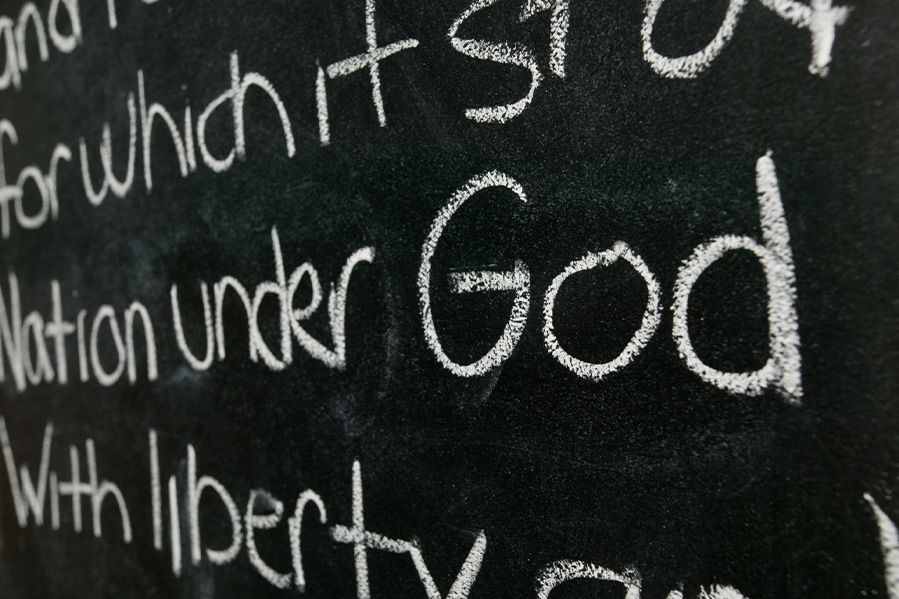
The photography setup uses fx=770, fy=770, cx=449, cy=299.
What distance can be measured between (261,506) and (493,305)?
577 mm

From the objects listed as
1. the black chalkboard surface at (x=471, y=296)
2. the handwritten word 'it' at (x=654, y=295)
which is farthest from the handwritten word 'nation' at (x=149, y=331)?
the handwritten word 'it' at (x=654, y=295)

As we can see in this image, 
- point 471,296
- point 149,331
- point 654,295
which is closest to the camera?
point 654,295

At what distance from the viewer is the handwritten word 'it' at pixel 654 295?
77cm

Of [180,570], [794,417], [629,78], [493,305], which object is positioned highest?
[629,78]

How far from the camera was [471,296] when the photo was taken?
3.31 ft

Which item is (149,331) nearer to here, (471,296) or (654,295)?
(471,296)

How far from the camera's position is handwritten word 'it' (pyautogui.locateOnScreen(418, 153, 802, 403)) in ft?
2.53

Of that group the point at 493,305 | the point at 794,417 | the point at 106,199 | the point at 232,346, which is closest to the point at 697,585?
the point at 794,417

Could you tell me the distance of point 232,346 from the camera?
1318mm

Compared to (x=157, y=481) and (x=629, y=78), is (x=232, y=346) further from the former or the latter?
(x=629, y=78)

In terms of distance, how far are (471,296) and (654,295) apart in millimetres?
249

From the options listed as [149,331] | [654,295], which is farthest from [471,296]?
[149,331]

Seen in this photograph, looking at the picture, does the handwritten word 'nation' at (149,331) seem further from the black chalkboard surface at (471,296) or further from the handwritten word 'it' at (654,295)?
the handwritten word 'it' at (654,295)

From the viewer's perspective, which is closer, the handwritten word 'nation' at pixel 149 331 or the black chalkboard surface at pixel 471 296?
the black chalkboard surface at pixel 471 296
